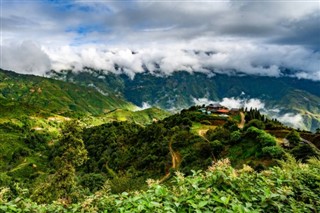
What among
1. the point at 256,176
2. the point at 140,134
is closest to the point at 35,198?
the point at 256,176

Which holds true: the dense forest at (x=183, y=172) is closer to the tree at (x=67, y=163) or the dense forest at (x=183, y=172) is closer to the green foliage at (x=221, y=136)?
the green foliage at (x=221, y=136)

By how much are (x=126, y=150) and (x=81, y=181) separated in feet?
108

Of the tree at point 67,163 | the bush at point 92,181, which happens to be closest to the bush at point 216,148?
the bush at point 92,181

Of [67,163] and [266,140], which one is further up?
[67,163]

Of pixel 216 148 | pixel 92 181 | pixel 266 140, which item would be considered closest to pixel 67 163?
pixel 266 140

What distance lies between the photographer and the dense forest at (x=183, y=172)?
31.1 ft

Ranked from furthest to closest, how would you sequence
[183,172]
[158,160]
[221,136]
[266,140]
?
1. [158,160]
2. [221,136]
3. [183,172]
4. [266,140]

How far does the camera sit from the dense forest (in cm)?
947

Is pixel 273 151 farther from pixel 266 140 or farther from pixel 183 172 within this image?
pixel 183 172

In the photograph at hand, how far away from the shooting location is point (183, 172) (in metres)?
73.4

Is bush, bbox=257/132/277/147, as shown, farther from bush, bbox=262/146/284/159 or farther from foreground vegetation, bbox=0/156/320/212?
foreground vegetation, bbox=0/156/320/212

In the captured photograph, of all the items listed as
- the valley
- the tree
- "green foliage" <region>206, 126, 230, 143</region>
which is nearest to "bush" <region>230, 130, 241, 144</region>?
the valley

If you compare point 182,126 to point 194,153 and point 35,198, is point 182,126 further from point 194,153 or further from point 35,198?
point 35,198

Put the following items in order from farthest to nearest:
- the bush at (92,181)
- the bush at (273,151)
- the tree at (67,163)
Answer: the bush at (92,181) → the bush at (273,151) → the tree at (67,163)
